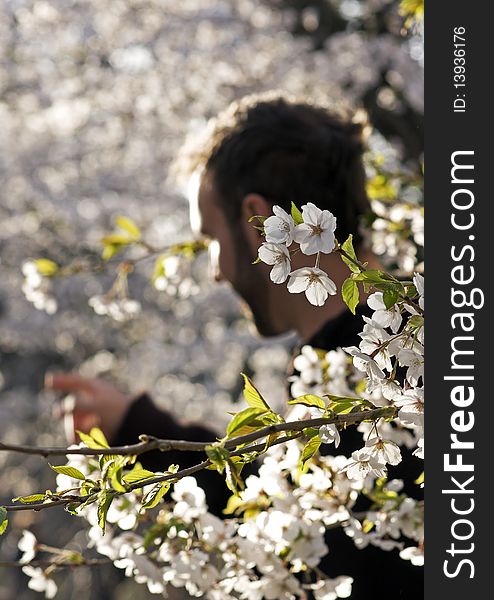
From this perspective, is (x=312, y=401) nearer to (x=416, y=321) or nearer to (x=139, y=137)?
(x=416, y=321)

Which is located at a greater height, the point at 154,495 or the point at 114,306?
the point at 154,495

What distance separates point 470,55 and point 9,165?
8136 millimetres

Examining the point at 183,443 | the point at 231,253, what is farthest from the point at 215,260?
the point at 183,443

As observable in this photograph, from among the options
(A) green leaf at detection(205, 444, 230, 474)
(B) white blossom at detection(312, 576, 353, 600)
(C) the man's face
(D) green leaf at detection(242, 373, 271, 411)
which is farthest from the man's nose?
(A) green leaf at detection(205, 444, 230, 474)

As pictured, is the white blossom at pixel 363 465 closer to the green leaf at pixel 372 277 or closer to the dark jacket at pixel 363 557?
the green leaf at pixel 372 277

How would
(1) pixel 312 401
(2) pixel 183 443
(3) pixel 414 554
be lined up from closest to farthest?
(2) pixel 183 443, (1) pixel 312 401, (3) pixel 414 554

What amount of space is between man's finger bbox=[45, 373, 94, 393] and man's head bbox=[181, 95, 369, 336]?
1.73ft

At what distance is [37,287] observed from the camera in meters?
2.24

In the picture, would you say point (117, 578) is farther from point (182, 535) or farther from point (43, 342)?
point (182, 535)

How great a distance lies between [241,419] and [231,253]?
1.01 meters

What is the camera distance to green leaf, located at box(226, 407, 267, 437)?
0.95m

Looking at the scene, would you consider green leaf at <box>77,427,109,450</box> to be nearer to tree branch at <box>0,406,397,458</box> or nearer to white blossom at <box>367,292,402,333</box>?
tree branch at <box>0,406,397,458</box>

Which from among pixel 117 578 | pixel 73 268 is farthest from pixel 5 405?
pixel 73 268

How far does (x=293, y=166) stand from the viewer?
189 cm
